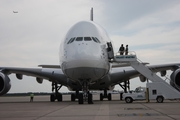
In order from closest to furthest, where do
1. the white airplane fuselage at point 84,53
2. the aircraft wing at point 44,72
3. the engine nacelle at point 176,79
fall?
1. the white airplane fuselage at point 84,53
2. the engine nacelle at point 176,79
3. the aircraft wing at point 44,72

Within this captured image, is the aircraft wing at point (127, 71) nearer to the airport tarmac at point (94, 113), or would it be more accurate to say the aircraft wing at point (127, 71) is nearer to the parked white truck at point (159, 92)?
the parked white truck at point (159, 92)

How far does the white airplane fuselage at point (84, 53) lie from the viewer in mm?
15672

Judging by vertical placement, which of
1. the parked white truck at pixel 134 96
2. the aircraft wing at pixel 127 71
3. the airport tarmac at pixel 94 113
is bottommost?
the airport tarmac at pixel 94 113

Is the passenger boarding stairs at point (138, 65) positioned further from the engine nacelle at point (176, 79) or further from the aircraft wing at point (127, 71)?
the aircraft wing at point (127, 71)

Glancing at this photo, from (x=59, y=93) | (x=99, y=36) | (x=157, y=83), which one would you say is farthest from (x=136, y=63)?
(x=59, y=93)

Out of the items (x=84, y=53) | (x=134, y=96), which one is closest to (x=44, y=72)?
(x=84, y=53)

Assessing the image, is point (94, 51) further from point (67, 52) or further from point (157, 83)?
point (157, 83)

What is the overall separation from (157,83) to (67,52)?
626cm

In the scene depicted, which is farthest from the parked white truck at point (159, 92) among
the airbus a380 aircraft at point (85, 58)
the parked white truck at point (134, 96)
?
the airbus a380 aircraft at point (85, 58)

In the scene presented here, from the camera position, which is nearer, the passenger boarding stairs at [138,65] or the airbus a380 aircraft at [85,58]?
the airbus a380 aircraft at [85,58]

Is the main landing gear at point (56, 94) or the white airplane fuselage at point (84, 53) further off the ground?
the white airplane fuselage at point (84, 53)

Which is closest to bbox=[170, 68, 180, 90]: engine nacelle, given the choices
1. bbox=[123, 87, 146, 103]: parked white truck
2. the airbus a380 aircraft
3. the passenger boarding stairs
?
the airbus a380 aircraft

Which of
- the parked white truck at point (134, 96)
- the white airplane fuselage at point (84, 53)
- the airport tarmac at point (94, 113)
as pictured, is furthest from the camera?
the parked white truck at point (134, 96)

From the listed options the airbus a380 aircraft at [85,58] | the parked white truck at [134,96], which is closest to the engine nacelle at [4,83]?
the airbus a380 aircraft at [85,58]
